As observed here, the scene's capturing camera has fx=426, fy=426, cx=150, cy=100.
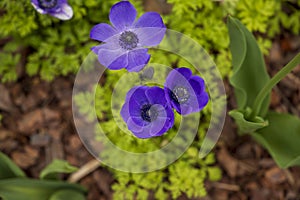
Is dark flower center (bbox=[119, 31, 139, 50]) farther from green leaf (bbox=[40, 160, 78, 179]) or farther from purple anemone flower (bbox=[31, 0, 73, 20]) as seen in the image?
green leaf (bbox=[40, 160, 78, 179])

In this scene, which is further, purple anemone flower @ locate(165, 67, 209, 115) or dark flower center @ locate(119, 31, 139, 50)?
dark flower center @ locate(119, 31, 139, 50)

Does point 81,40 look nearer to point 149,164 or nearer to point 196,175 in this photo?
point 149,164

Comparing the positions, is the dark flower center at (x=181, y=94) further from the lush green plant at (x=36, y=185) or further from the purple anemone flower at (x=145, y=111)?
the lush green plant at (x=36, y=185)

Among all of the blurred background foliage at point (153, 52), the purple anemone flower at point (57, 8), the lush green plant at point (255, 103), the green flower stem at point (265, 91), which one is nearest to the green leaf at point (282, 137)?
the lush green plant at point (255, 103)

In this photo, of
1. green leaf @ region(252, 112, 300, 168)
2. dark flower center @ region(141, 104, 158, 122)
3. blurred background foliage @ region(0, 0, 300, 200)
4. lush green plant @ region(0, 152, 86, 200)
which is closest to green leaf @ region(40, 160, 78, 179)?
lush green plant @ region(0, 152, 86, 200)

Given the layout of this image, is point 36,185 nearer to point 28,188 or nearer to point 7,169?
point 28,188

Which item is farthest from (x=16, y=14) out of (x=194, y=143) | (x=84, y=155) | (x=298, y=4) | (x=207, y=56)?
(x=298, y=4)
